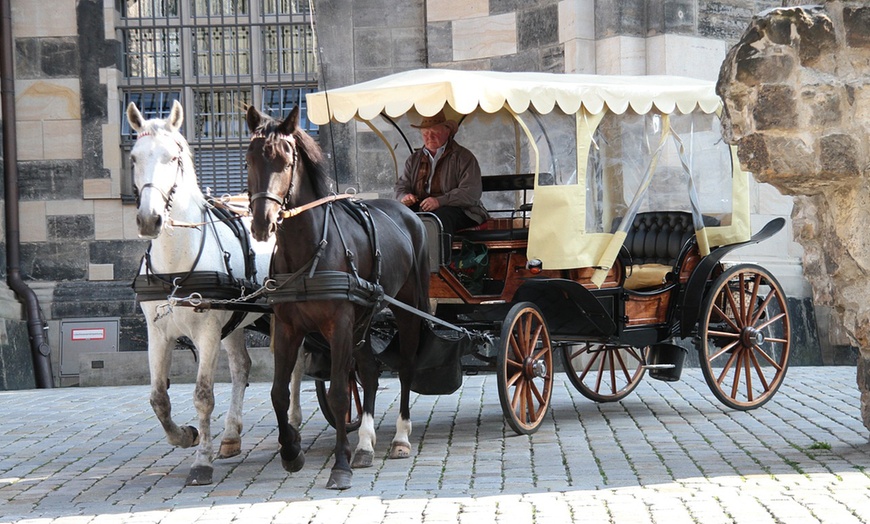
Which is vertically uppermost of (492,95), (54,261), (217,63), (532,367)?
(217,63)

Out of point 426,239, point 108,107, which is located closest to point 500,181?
point 426,239

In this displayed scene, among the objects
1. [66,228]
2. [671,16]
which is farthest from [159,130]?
[66,228]

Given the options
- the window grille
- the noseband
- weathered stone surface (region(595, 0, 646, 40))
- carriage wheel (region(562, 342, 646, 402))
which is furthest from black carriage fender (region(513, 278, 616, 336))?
the window grille

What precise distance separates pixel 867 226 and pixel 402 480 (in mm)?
2924

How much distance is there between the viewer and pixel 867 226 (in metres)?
6.90

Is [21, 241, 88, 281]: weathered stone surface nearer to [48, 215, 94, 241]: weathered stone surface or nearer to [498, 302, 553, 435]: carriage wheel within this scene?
[48, 215, 94, 241]: weathered stone surface

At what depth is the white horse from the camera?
6.65 metres

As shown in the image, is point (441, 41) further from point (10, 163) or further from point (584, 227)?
point (584, 227)

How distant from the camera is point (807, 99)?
6.75 m

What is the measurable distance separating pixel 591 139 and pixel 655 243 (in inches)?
57.2

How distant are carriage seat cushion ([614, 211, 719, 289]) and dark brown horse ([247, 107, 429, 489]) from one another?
2.72 m

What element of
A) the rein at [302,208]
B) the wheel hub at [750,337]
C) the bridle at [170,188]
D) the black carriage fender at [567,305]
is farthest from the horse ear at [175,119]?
the wheel hub at [750,337]

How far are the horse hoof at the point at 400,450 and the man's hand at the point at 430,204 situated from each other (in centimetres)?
176

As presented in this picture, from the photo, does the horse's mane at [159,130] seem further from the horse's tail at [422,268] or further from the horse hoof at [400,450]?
the horse hoof at [400,450]
